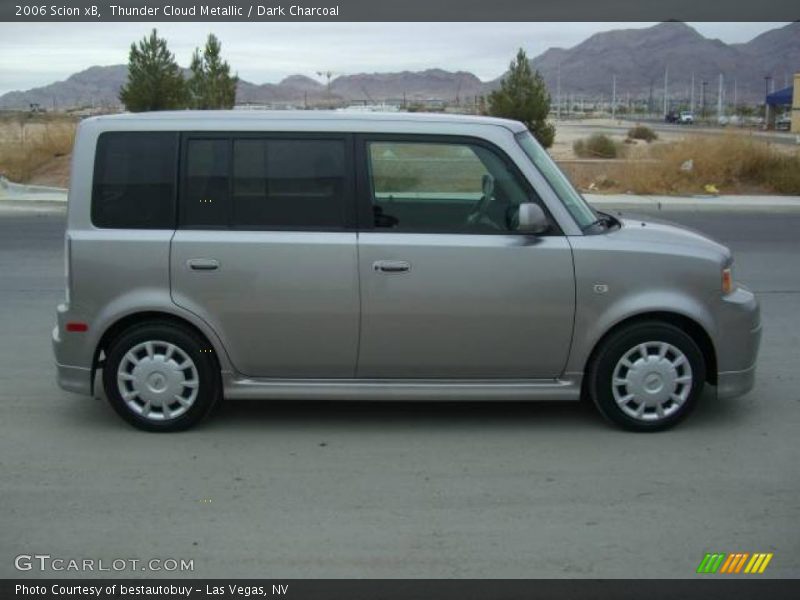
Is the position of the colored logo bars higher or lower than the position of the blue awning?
lower

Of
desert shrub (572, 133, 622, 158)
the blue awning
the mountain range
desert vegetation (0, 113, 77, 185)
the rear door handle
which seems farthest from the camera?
the mountain range

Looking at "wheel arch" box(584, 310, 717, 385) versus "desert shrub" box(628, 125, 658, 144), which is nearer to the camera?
"wheel arch" box(584, 310, 717, 385)

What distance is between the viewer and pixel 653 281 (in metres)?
5.84

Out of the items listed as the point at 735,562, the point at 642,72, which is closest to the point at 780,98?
the point at 735,562

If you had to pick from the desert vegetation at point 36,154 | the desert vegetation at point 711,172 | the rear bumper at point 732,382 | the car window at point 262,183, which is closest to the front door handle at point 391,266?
the car window at point 262,183

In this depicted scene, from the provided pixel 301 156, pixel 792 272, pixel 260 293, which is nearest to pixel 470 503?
pixel 260 293

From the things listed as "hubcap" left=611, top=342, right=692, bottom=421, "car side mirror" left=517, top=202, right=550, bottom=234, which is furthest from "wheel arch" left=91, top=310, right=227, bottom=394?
"hubcap" left=611, top=342, right=692, bottom=421

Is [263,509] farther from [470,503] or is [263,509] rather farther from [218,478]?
[470,503]

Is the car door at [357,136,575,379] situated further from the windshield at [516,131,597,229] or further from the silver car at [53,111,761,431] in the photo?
the windshield at [516,131,597,229]

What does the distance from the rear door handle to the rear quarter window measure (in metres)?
0.25

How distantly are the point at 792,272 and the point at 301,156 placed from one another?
319 inches

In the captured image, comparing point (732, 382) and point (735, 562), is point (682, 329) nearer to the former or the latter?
point (732, 382)

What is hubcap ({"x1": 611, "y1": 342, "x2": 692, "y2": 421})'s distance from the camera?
5.89 m

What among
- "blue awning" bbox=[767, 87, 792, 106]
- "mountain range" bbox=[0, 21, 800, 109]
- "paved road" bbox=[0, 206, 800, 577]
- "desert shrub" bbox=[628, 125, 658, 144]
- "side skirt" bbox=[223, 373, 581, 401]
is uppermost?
"mountain range" bbox=[0, 21, 800, 109]
